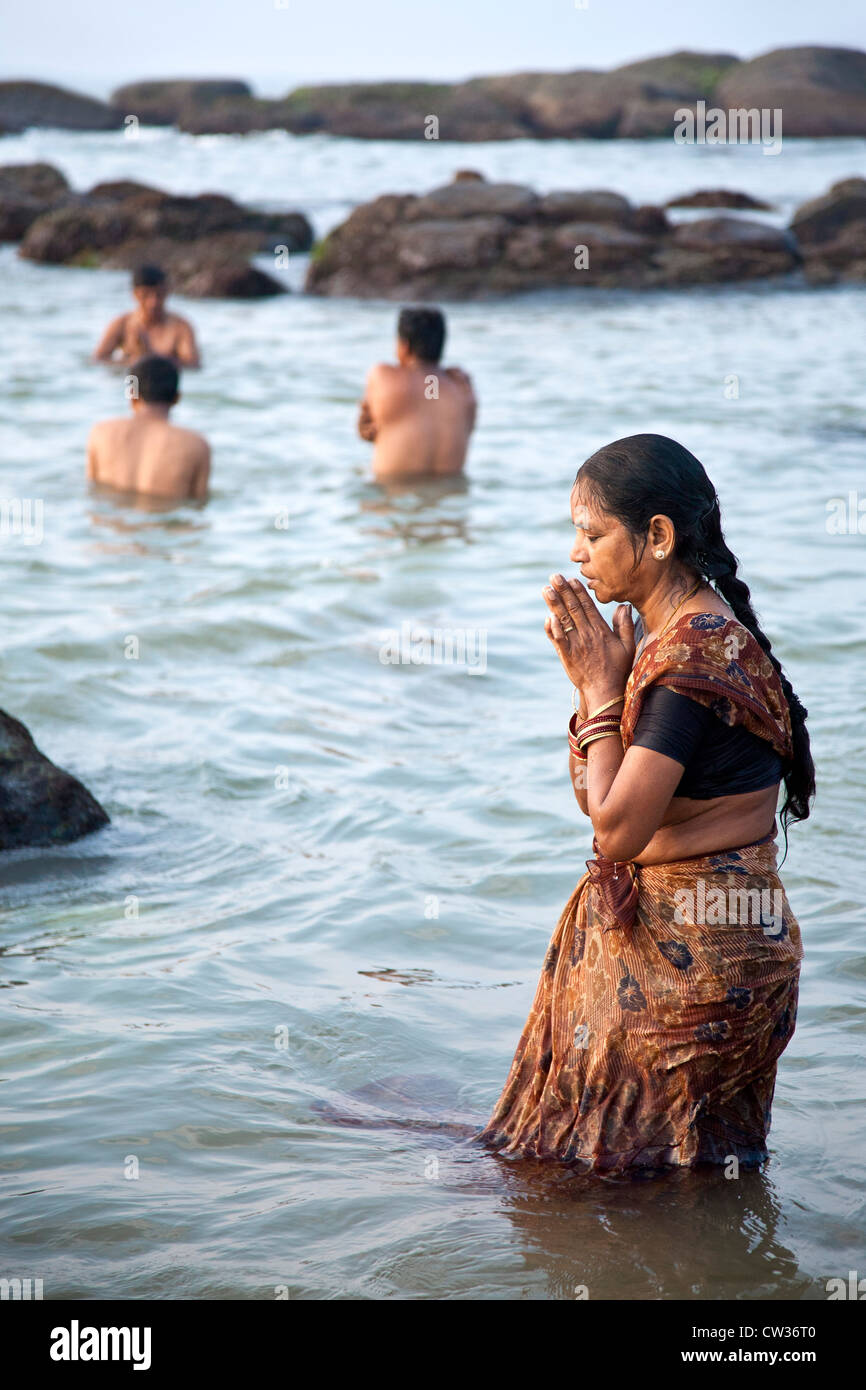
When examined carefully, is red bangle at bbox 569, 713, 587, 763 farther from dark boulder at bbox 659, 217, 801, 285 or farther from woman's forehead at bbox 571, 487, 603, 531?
dark boulder at bbox 659, 217, 801, 285

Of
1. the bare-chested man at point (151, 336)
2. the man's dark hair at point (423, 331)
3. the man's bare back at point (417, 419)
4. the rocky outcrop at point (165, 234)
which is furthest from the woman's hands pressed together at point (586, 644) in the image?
the rocky outcrop at point (165, 234)

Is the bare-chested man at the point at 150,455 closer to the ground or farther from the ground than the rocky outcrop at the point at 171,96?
closer to the ground

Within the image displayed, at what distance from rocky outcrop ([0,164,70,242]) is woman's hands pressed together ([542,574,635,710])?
25647 mm

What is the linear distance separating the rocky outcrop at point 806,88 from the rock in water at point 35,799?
46.4m

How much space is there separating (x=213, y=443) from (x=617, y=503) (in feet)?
31.3

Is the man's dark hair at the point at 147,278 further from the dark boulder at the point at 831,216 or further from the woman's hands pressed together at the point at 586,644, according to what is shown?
the dark boulder at the point at 831,216

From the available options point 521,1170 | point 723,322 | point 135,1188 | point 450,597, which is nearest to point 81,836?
point 135,1188

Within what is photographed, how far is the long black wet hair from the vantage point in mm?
2660

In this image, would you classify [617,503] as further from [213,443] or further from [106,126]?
[106,126]

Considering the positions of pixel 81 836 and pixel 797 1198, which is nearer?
pixel 797 1198

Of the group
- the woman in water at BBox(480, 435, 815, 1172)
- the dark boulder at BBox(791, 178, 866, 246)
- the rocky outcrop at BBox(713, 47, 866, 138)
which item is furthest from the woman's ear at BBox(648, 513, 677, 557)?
the rocky outcrop at BBox(713, 47, 866, 138)

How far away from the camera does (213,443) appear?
1182 cm

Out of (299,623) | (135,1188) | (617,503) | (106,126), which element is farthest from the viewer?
(106,126)

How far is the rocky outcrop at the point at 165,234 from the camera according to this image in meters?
22.7
